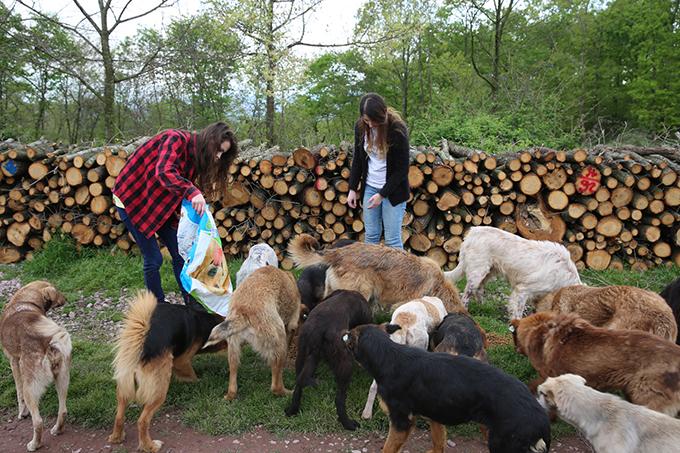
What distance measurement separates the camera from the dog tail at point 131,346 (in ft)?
10.6

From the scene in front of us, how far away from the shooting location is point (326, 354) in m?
3.58

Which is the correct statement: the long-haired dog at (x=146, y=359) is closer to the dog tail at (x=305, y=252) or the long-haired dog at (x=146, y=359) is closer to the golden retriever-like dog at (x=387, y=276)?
the dog tail at (x=305, y=252)

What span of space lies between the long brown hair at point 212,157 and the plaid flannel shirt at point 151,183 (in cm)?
13

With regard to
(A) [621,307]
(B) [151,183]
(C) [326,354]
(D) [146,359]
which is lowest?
(C) [326,354]

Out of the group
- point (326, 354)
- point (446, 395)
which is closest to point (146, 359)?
point (326, 354)

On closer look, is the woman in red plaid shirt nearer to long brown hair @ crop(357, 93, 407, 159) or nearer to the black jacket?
long brown hair @ crop(357, 93, 407, 159)

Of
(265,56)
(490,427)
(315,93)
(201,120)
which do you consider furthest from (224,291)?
(315,93)

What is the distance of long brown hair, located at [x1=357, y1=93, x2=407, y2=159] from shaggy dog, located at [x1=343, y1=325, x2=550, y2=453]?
2.40 meters

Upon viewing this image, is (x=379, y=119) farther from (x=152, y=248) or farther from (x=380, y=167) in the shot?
(x=152, y=248)

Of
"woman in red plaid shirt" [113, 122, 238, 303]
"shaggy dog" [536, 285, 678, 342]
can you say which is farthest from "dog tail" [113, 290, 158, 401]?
"shaggy dog" [536, 285, 678, 342]

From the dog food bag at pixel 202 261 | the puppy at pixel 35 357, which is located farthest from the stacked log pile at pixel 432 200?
the puppy at pixel 35 357

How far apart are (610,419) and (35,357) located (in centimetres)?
384

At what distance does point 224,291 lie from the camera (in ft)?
13.4

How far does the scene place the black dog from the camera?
3.61 metres
